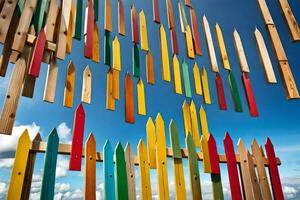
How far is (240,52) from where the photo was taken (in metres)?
3.18

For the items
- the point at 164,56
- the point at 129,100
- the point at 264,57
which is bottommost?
the point at 129,100

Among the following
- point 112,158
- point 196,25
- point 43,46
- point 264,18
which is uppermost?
point 196,25

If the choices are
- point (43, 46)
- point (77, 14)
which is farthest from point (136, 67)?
point (43, 46)

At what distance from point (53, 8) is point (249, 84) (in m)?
2.37

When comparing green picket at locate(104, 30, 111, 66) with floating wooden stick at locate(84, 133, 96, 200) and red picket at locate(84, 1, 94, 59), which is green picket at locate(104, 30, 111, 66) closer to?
red picket at locate(84, 1, 94, 59)

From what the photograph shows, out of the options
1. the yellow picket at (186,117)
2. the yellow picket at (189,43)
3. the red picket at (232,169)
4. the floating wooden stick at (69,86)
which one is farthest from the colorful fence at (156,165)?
the yellow picket at (189,43)

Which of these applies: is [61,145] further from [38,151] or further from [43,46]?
[43,46]

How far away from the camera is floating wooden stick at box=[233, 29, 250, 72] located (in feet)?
10.1

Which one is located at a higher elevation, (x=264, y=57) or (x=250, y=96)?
(x=264, y=57)

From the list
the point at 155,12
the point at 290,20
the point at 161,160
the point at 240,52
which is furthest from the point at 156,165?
the point at 290,20

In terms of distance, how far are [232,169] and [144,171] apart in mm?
989

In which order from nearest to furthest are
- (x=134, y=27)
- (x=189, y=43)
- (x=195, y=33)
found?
(x=134, y=27)
(x=189, y=43)
(x=195, y=33)

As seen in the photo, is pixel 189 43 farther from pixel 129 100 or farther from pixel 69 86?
pixel 69 86

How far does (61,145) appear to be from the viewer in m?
2.03
